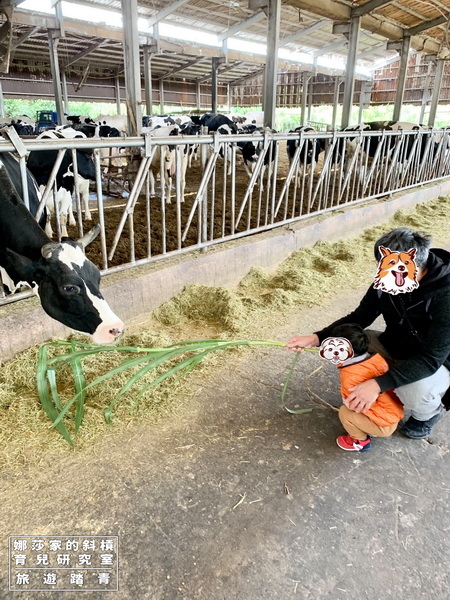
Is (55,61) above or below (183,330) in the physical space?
above

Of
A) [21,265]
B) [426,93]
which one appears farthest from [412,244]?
[426,93]

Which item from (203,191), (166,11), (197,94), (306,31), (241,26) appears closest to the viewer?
(203,191)

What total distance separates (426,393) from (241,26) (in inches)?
734

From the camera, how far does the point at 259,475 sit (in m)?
2.09

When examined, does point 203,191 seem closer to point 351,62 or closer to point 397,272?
point 397,272

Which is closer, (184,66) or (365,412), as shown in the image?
(365,412)

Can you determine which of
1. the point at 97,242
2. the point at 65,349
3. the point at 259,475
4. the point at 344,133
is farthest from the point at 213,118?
the point at 259,475

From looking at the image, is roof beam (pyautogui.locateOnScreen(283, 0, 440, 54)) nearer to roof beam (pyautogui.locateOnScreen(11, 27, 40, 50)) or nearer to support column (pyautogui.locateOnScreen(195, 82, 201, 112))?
roof beam (pyautogui.locateOnScreen(11, 27, 40, 50))

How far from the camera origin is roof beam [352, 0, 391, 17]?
34.8ft

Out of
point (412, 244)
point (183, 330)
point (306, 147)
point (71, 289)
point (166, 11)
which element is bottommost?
point (183, 330)

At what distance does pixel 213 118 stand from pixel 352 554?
13.9 m

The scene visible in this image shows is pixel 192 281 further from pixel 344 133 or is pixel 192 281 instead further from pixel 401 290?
pixel 344 133

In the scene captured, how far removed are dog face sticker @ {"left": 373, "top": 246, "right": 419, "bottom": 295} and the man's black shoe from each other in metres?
0.77

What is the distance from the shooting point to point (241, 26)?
56.2 ft
